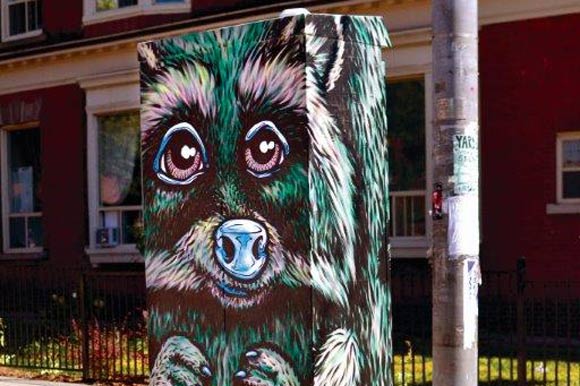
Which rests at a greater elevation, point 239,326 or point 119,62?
point 119,62

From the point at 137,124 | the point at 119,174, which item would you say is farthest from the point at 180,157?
the point at 119,174

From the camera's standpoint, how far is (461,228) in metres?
4.96

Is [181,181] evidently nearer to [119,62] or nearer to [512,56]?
[512,56]

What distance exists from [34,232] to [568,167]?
1179 cm

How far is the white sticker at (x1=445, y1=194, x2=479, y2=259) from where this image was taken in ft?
16.2

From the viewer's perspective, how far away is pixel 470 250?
4.96 metres

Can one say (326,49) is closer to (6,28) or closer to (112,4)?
(112,4)

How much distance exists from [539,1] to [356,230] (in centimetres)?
813

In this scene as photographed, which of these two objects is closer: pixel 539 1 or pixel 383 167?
pixel 383 167

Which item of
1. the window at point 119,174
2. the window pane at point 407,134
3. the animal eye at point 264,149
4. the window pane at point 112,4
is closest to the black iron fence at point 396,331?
the window pane at point 407,134

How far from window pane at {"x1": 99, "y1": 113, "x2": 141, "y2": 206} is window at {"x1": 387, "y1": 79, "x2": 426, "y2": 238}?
5.60 metres

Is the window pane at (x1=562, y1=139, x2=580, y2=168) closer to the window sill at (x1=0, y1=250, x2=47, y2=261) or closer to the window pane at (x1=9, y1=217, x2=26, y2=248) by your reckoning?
the window sill at (x1=0, y1=250, x2=47, y2=261)

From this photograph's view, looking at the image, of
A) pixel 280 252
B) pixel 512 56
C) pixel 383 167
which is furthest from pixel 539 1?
pixel 280 252

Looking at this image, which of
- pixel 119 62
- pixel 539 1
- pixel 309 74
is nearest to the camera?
pixel 309 74
